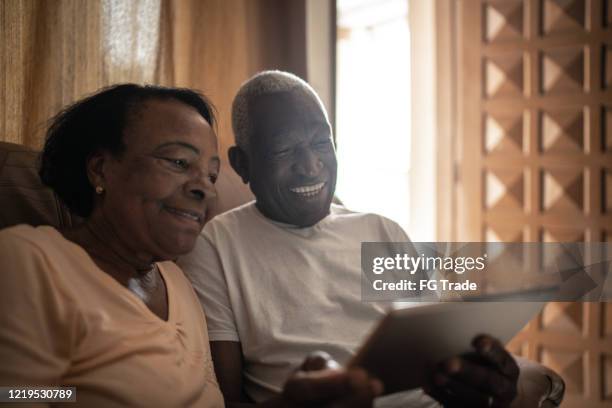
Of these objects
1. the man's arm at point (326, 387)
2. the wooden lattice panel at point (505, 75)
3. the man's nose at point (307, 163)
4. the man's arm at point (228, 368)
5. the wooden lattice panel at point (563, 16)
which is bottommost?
the man's arm at point (228, 368)

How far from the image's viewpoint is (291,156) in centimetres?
120

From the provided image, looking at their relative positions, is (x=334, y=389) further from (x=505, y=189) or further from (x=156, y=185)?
(x=505, y=189)

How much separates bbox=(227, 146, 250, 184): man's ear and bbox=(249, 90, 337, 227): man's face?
18 millimetres

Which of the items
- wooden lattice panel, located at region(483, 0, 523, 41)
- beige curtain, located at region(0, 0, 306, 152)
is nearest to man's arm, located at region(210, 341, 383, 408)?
beige curtain, located at region(0, 0, 306, 152)

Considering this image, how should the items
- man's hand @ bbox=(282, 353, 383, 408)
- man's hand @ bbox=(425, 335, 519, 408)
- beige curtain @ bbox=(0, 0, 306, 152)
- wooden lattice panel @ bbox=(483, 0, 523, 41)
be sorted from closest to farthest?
man's hand @ bbox=(282, 353, 383, 408), man's hand @ bbox=(425, 335, 519, 408), beige curtain @ bbox=(0, 0, 306, 152), wooden lattice panel @ bbox=(483, 0, 523, 41)

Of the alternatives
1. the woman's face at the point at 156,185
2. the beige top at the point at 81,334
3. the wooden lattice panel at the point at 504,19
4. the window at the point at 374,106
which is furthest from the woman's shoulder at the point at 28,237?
the window at the point at 374,106

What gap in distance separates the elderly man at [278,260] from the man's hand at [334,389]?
37 centimetres

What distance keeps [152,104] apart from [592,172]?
6.36 ft

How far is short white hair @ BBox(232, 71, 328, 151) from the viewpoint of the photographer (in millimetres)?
1204

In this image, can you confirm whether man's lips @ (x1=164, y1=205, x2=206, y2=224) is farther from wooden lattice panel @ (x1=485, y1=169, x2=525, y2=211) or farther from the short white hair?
wooden lattice panel @ (x1=485, y1=169, x2=525, y2=211)

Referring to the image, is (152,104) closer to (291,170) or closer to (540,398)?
(291,170)

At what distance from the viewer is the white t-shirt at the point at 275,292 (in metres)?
1.12

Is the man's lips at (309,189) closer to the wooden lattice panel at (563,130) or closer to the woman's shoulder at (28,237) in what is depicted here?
the woman's shoulder at (28,237)

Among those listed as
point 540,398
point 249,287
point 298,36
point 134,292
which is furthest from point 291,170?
point 298,36
